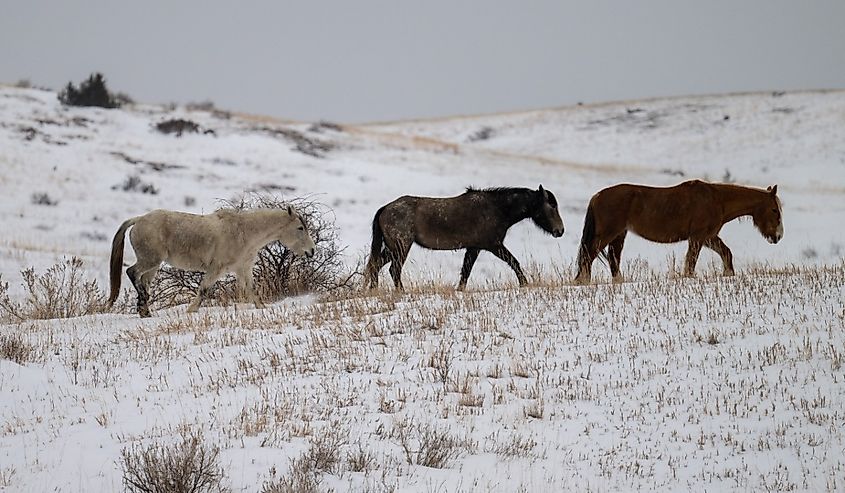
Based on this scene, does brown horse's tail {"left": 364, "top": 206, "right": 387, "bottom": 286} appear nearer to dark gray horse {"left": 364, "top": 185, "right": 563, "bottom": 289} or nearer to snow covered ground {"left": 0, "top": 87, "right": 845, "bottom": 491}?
dark gray horse {"left": 364, "top": 185, "right": 563, "bottom": 289}

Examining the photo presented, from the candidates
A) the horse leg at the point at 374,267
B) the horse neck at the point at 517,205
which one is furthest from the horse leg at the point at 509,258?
the horse leg at the point at 374,267

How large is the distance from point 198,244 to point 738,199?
8235 millimetres

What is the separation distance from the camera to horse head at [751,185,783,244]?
1309cm

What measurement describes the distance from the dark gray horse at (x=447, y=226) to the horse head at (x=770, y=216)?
3209 mm

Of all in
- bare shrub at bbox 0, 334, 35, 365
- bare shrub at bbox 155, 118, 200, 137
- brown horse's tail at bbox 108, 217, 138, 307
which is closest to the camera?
bare shrub at bbox 0, 334, 35, 365

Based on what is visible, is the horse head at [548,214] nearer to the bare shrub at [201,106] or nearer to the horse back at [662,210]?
the horse back at [662,210]

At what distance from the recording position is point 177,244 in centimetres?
1155

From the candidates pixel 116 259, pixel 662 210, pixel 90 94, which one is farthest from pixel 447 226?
pixel 90 94

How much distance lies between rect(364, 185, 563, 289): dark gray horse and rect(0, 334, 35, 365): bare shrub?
5.36 m

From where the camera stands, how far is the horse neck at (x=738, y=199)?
42.2ft

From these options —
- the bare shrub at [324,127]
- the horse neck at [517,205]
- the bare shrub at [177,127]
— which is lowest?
the horse neck at [517,205]

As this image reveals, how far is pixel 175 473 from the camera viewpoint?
204 inches

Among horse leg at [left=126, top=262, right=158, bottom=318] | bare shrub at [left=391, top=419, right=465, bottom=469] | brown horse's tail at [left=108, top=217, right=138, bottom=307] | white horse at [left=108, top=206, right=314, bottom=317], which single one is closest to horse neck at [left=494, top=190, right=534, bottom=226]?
white horse at [left=108, top=206, right=314, bottom=317]

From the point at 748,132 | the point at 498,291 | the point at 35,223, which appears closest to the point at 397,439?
the point at 498,291
